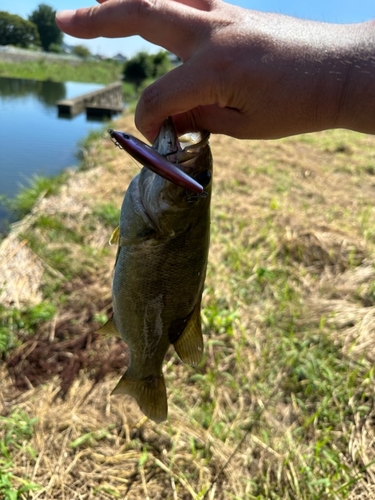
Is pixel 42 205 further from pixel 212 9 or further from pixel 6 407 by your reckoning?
pixel 212 9

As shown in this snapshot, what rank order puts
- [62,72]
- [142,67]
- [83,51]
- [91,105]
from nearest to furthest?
[91,105] < [142,67] < [62,72] < [83,51]

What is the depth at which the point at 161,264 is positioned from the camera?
1.80 metres

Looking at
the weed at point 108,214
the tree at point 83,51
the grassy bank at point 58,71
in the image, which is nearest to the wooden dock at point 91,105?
the weed at point 108,214

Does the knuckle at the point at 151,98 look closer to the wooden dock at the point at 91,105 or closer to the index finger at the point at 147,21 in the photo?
the index finger at the point at 147,21

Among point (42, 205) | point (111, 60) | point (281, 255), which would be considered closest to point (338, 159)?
point (281, 255)

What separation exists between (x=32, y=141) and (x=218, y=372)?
1311cm

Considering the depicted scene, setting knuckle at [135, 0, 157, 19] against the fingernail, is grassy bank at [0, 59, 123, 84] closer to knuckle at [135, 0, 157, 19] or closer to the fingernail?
the fingernail

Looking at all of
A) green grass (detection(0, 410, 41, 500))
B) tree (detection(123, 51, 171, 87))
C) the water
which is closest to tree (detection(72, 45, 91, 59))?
tree (detection(123, 51, 171, 87))

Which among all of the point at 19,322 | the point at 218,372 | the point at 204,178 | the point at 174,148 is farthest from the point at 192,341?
the point at 19,322

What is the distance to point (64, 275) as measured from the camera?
4.83 metres

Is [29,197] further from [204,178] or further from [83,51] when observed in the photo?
[83,51]

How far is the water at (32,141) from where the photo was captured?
1054 centimetres

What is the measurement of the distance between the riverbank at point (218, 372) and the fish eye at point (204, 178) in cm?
219

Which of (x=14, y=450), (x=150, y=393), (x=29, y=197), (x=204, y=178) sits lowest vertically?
(x=14, y=450)
